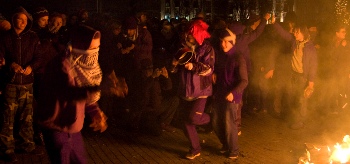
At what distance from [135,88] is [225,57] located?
8.51ft

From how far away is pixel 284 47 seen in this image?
33.1ft

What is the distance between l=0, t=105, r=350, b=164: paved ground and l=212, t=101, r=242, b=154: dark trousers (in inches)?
10.8

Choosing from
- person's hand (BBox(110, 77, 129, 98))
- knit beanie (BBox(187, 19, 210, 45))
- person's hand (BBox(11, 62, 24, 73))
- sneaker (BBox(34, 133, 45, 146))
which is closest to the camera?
person's hand (BBox(11, 62, 24, 73))

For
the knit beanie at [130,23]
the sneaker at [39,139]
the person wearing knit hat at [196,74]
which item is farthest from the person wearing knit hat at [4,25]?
the person wearing knit hat at [196,74]

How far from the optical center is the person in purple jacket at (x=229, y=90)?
696 centimetres

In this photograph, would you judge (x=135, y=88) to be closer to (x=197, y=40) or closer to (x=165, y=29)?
(x=165, y=29)

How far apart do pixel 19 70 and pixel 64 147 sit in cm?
235

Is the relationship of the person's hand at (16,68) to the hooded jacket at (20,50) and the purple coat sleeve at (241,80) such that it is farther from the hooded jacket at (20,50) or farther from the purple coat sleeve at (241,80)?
the purple coat sleeve at (241,80)

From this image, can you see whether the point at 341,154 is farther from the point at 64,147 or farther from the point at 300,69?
the point at 64,147

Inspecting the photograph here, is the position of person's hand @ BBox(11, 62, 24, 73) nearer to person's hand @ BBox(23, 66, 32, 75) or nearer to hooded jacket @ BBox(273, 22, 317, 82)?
person's hand @ BBox(23, 66, 32, 75)

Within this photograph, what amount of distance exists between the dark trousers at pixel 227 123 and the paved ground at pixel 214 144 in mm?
274

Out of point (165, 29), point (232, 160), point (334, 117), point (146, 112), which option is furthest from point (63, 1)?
point (232, 160)

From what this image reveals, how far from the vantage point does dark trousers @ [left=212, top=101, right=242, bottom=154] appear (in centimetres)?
714

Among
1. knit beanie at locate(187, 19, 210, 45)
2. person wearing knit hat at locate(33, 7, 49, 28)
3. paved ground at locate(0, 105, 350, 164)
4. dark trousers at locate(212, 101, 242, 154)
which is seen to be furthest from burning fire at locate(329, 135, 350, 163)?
person wearing knit hat at locate(33, 7, 49, 28)
